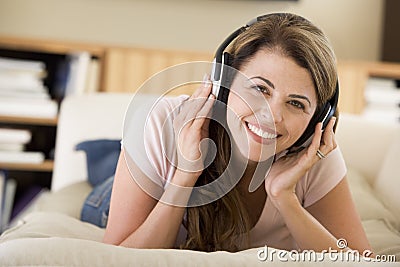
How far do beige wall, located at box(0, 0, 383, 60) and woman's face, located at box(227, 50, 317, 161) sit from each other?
2.04m

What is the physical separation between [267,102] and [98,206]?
0.62 meters

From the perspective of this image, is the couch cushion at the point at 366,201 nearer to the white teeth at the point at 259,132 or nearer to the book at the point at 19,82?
the white teeth at the point at 259,132

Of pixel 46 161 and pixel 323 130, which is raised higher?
pixel 323 130

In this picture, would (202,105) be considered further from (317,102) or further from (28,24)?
(28,24)

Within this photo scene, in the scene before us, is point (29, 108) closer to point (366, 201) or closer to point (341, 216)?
point (366, 201)

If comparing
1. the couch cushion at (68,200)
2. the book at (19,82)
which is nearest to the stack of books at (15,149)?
the book at (19,82)

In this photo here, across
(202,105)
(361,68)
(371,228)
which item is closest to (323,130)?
(202,105)

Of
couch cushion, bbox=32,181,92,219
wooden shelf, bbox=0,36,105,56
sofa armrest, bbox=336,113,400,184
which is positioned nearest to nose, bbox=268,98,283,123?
couch cushion, bbox=32,181,92,219

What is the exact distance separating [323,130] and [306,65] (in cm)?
9

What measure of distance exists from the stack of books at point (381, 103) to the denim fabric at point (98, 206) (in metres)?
1.46

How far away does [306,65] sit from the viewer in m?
0.84

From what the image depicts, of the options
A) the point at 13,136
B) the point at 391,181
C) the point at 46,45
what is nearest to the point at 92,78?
the point at 46,45

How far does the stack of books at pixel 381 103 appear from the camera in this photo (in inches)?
105

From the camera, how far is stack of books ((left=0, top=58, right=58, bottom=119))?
8.30ft
